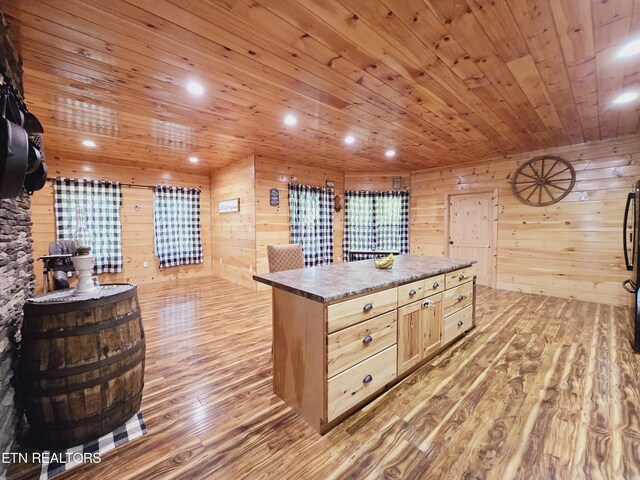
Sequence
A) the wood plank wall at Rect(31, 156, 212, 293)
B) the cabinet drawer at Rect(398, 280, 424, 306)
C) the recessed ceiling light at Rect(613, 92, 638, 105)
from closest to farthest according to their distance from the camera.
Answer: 1. the cabinet drawer at Rect(398, 280, 424, 306)
2. the recessed ceiling light at Rect(613, 92, 638, 105)
3. the wood plank wall at Rect(31, 156, 212, 293)

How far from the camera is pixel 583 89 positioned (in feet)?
8.13

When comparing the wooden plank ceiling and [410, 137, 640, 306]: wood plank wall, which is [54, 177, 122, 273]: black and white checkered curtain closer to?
the wooden plank ceiling

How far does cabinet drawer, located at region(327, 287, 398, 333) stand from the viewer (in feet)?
5.29

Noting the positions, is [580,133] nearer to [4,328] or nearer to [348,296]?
[348,296]

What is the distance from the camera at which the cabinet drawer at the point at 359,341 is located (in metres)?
1.63

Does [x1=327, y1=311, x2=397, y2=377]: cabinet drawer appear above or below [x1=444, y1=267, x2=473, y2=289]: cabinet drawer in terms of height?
below

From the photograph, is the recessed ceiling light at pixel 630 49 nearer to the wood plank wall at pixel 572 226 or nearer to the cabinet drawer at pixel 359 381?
the cabinet drawer at pixel 359 381

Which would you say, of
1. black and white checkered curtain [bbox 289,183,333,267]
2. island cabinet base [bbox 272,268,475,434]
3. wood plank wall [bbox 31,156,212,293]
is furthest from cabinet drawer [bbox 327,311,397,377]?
wood plank wall [bbox 31,156,212,293]

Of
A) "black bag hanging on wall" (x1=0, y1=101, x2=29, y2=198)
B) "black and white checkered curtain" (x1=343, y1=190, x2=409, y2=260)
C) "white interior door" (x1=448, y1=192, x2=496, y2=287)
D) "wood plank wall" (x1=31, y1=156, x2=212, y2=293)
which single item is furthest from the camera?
"black and white checkered curtain" (x1=343, y1=190, x2=409, y2=260)

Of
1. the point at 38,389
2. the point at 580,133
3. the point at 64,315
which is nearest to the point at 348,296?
the point at 64,315

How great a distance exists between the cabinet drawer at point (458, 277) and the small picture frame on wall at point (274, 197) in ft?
10.9

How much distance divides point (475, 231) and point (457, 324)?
321 centimetres

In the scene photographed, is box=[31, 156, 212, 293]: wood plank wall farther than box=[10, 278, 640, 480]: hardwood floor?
Yes

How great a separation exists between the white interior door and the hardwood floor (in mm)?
2267
